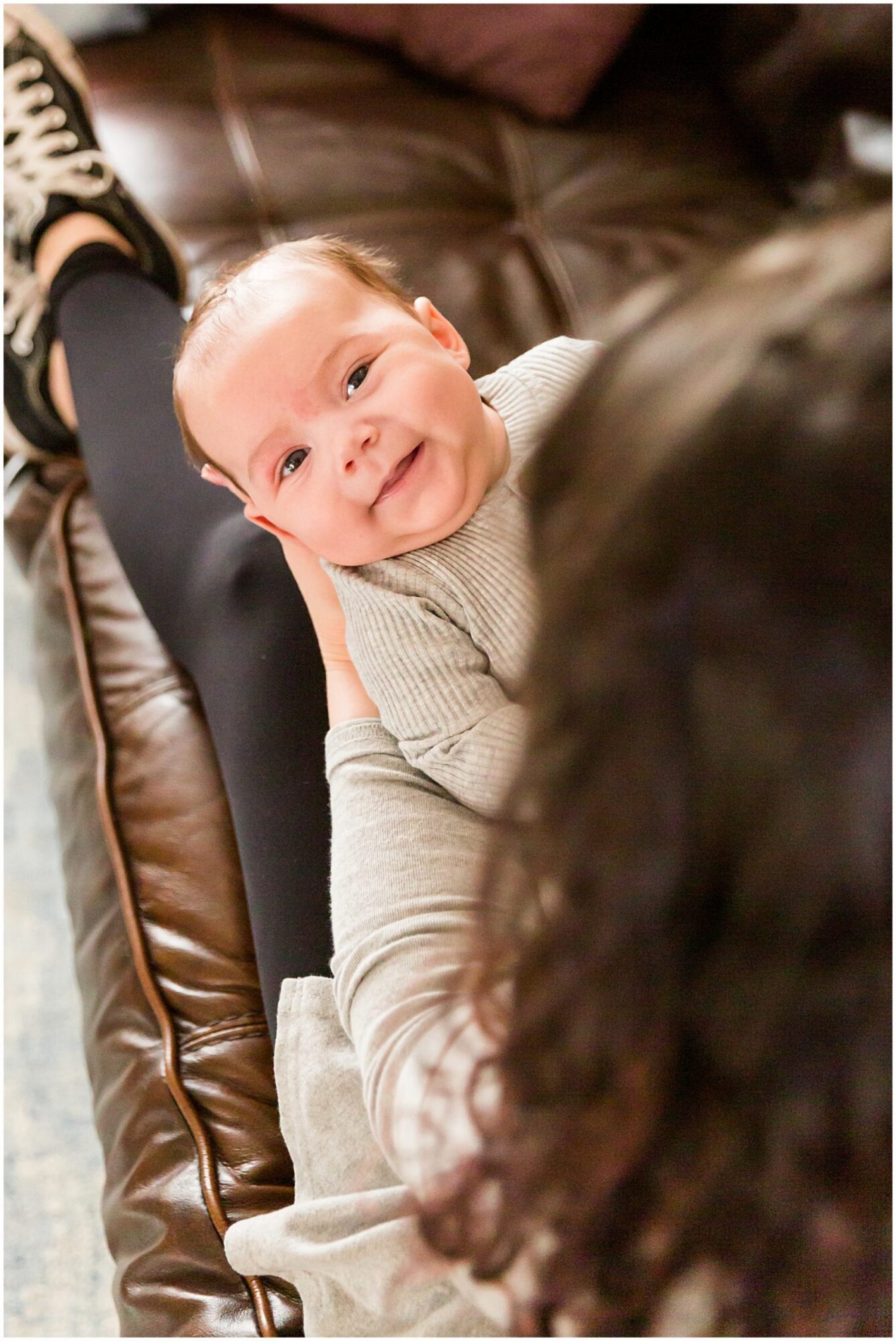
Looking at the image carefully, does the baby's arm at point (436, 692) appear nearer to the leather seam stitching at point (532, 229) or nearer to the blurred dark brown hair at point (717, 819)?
the blurred dark brown hair at point (717, 819)

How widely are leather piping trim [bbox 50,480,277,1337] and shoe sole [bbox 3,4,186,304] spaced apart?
10.9 inches

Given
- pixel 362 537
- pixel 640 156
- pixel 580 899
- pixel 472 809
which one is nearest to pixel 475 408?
pixel 362 537

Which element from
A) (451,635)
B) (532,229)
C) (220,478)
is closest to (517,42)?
(532,229)

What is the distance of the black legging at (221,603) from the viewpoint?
84cm

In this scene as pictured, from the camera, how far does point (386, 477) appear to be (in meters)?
0.76

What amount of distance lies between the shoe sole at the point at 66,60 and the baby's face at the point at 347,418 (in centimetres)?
53

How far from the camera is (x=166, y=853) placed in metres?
0.96

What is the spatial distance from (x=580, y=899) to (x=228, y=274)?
600 millimetres

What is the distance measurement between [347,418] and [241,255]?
62 cm

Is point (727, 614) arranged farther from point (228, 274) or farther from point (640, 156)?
point (640, 156)

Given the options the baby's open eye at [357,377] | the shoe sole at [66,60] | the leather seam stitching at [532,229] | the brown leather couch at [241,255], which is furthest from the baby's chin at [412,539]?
the shoe sole at [66,60]

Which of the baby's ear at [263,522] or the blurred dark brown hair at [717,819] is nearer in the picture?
the blurred dark brown hair at [717,819]

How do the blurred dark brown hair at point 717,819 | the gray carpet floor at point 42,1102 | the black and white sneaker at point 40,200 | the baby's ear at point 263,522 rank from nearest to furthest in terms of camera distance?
1. the blurred dark brown hair at point 717,819
2. the baby's ear at point 263,522
3. the gray carpet floor at point 42,1102
4. the black and white sneaker at point 40,200

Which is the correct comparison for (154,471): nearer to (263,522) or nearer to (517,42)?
(263,522)
